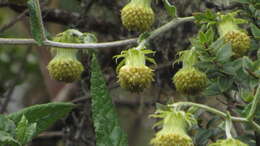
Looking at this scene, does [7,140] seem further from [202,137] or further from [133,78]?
[202,137]

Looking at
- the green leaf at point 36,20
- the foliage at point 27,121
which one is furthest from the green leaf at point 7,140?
the green leaf at point 36,20

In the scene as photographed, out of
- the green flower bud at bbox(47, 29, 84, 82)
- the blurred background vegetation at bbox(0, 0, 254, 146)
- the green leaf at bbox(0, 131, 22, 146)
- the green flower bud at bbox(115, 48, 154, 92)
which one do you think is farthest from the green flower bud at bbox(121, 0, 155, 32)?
the green leaf at bbox(0, 131, 22, 146)

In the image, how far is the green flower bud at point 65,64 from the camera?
1.56m

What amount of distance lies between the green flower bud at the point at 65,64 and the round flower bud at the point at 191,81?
0.33 metres

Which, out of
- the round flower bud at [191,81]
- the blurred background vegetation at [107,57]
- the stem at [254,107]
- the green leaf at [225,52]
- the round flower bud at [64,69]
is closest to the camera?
the stem at [254,107]

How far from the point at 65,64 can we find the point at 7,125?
1.15 ft

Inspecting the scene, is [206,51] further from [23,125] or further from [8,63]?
[8,63]

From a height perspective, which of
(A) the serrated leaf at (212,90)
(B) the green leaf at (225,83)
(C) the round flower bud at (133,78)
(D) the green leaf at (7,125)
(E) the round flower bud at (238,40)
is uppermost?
(E) the round flower bud at (238,40)

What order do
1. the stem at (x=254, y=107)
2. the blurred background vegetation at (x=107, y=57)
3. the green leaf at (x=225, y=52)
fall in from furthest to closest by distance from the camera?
the blurred background vegetation at (x=107, y=57) → the green leaf at (x=225, y=52) → the stem at (x=254, y=107)

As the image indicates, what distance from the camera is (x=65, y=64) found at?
1.56 meters

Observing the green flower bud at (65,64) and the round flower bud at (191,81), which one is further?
the green flower bud at (65,64)

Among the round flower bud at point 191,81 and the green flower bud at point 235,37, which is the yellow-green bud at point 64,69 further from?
the green flower bud at point 235,37

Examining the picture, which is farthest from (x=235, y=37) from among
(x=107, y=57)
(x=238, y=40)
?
(x=107, y=57)

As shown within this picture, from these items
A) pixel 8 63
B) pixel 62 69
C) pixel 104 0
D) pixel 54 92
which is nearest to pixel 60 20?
pixel 104 0
